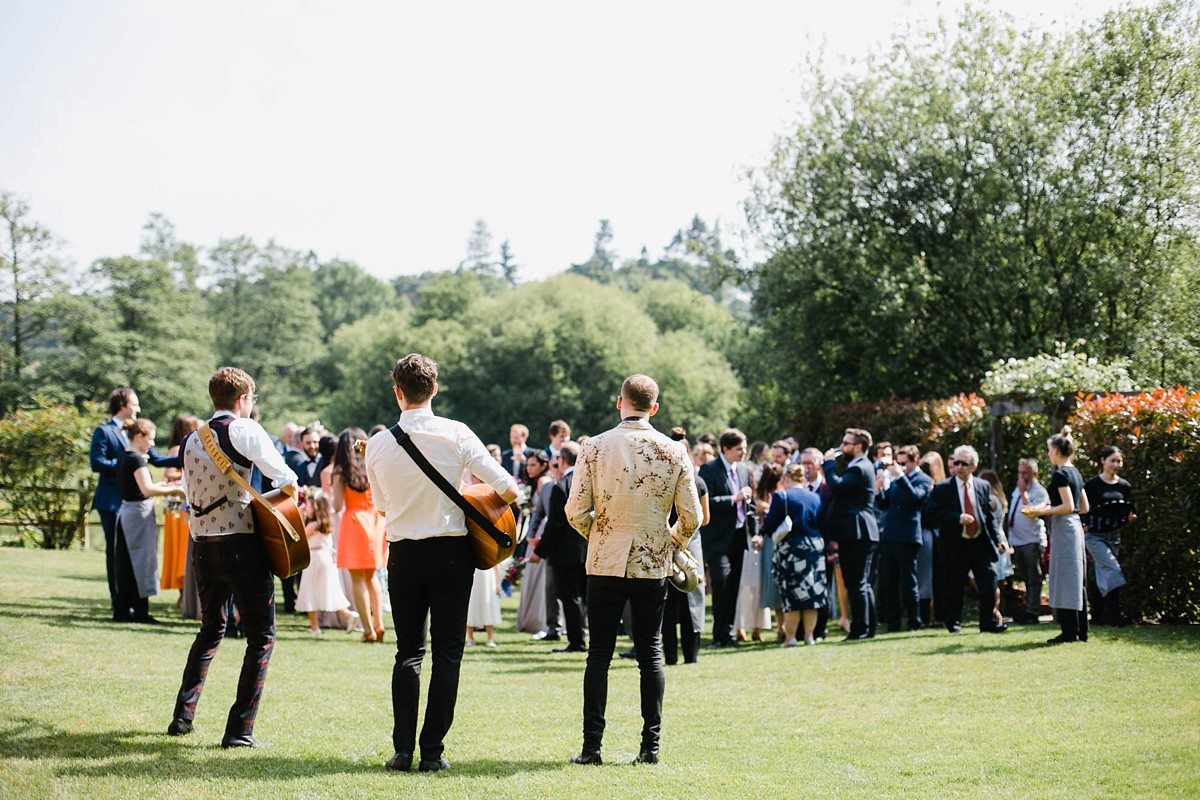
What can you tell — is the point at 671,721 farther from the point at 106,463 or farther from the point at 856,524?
the point at 106,463

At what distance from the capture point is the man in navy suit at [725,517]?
12086mm

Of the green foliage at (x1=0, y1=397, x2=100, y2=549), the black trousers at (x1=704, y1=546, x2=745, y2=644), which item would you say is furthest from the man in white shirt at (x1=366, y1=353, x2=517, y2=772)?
the green foliage at (x1=0, y1=397, x2=100, y2=549)

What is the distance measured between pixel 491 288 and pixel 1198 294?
405ft

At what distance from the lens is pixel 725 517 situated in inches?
479

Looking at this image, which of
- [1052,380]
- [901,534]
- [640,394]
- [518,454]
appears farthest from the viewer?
[1052,380]

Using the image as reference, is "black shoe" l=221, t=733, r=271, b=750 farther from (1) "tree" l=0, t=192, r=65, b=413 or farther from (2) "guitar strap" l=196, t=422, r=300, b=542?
(1) "tree" l=0, t=192, r=65, b=413

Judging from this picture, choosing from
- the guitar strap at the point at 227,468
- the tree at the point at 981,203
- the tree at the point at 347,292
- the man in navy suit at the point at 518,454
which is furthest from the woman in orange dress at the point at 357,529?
the tree at the point at 347,292

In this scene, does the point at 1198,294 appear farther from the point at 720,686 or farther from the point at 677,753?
the point at 677,753

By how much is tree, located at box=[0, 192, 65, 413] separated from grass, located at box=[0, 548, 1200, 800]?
42400 millimetres

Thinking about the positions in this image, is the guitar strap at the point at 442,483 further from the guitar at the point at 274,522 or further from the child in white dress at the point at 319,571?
the child in white dress at the point at 319,571

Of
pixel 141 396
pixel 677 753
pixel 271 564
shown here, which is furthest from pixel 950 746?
pixel 141 396

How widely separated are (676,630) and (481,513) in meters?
5.08

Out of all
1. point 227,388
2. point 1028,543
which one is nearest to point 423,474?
point 227,388

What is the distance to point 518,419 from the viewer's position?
67.5 metres
